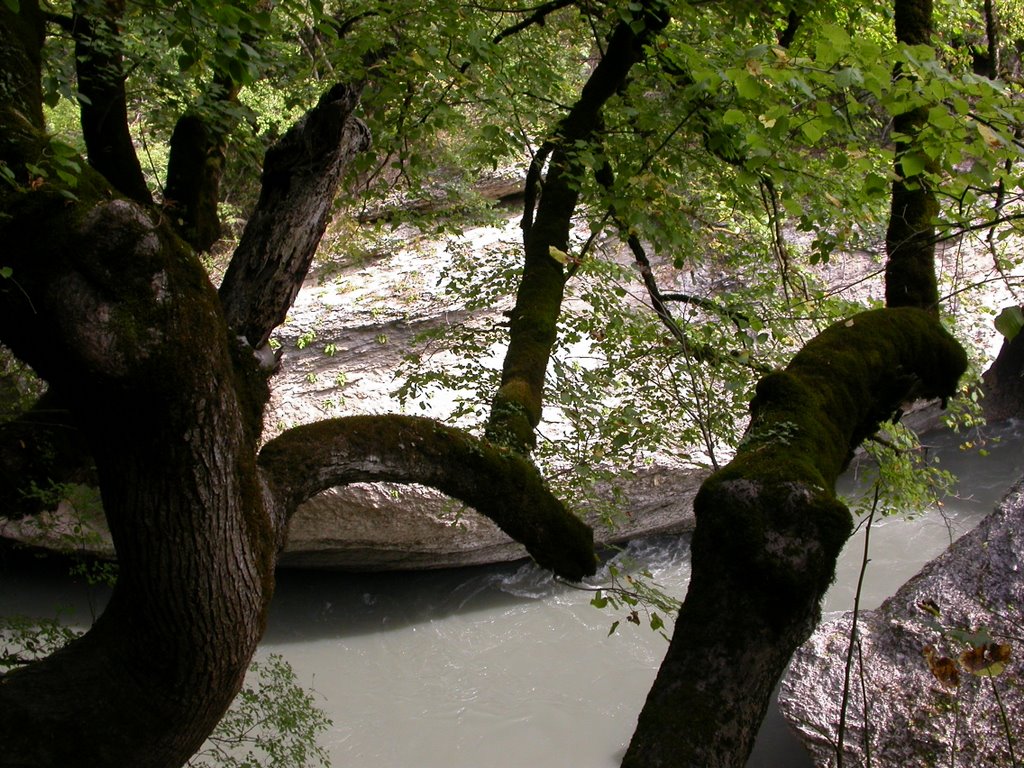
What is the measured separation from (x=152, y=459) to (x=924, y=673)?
532 centimetres

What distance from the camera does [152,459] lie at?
6.33ft

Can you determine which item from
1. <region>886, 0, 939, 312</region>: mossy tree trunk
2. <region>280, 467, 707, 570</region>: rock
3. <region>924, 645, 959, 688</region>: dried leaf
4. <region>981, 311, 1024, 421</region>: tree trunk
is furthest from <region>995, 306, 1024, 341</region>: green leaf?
<region>981, 311, 1024, 421</region>: tree trunk

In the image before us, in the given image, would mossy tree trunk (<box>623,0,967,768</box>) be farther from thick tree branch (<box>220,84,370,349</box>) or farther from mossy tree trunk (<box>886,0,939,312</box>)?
thick tree branch (<box>220,84,370,349</box>)

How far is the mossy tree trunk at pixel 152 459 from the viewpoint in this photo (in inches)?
71.6

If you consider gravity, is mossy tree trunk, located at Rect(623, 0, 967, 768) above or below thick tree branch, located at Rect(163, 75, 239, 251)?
below

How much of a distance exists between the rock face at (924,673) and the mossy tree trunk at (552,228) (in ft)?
10.4

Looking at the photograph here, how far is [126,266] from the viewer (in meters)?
1.84

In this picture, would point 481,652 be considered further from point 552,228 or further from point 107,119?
point 107,119

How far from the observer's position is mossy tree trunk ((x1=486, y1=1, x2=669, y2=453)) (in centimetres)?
346

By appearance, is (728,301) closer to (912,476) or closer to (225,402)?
(912,476)

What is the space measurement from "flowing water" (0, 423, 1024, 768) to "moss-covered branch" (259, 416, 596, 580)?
361 cm

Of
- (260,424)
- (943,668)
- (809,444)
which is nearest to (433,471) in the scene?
(260,424)

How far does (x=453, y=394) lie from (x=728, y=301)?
456 cm

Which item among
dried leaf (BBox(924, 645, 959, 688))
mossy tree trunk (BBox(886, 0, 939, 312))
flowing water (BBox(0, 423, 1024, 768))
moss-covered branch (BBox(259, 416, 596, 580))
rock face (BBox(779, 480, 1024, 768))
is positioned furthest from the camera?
flowing water (BBox(0, 423, 1024, 768))
